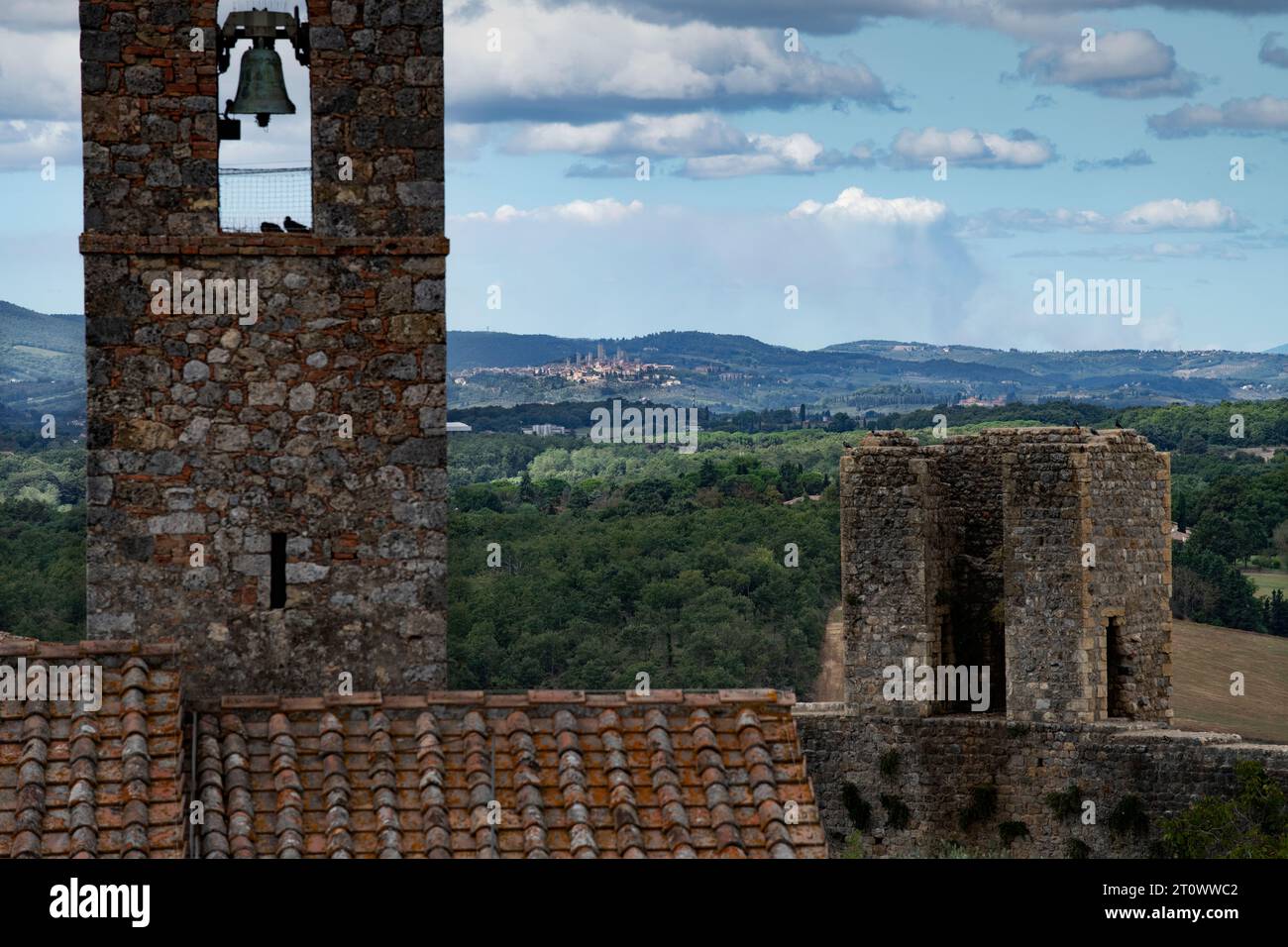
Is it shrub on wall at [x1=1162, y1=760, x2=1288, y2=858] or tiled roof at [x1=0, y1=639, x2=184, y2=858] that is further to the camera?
shrub on wall at [x1=1162, y1=760, x2=1288, y2=858]

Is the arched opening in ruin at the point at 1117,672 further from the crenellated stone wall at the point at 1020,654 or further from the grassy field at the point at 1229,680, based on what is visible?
the grassy field at the point at 1229,680

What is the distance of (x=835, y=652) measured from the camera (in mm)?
35938

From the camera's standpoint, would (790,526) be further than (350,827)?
Yes

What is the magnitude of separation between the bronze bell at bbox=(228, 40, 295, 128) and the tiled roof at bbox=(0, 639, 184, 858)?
2302mm

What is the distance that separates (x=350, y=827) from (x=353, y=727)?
0.53 m

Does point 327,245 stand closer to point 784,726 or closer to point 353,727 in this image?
point 353,727

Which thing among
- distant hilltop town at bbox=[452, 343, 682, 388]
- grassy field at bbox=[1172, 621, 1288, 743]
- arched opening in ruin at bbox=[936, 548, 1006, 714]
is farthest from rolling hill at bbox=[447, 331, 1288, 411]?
arched opening in ruin at bbox=[936, 548, 1006, 714]

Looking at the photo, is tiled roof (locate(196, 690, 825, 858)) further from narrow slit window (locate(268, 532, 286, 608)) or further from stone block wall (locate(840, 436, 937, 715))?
stone block wall (locate(840, 436, 937, 715))

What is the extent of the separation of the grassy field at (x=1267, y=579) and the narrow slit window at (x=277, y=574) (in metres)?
33.6

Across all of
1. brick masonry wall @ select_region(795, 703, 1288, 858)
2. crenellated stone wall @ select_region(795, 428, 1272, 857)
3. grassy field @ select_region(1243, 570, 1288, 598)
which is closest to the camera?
brick masonry wall @ select_region(795, 703, 1288, 858)

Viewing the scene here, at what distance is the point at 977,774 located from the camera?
19906 mm

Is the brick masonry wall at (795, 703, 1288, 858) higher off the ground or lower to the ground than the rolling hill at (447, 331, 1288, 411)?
lower

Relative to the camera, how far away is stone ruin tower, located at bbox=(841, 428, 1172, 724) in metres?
19.6
